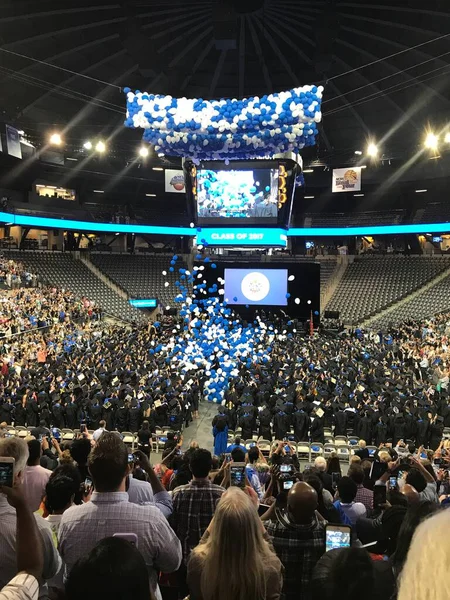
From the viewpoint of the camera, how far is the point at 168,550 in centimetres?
245

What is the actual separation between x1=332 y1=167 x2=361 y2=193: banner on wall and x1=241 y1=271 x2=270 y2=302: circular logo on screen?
26.6 ft

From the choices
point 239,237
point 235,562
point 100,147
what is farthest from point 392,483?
point 100,147

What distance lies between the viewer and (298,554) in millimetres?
2936

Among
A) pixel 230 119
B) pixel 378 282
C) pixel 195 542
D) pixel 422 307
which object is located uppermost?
pixel 230 119

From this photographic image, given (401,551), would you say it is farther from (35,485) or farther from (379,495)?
(35,485)

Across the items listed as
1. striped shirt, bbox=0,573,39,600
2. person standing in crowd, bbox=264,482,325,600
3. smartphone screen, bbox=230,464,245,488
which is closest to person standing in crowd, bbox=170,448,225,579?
smartphone screen, bbox=230,464,245,488

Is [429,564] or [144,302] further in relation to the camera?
[144,302]

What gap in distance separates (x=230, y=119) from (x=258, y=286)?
15786 mm

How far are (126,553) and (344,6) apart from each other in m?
20.7

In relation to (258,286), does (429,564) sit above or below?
below

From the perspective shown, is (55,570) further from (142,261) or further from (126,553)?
(142,261)

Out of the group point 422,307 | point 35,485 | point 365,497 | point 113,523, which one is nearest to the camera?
point 113,523

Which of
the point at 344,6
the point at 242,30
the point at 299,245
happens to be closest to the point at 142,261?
the point at 299,245

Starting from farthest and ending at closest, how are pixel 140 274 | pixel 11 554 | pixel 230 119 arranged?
1. pixel 140 274
2. pixel 230 119
3. pixel 11 554
